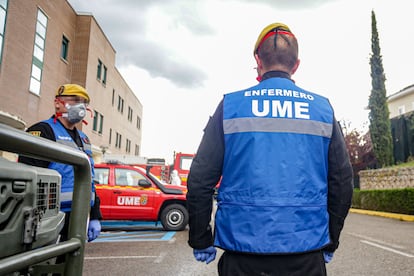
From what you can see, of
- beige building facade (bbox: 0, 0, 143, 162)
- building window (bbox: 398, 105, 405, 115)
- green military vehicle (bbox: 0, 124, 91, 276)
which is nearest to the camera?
green military vehicle (bbox: 0, 124, 91, 276)

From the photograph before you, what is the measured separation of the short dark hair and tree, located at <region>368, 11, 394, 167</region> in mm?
22651

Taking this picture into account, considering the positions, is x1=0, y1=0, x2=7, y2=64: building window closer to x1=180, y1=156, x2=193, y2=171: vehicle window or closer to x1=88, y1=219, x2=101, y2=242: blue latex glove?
x1=180, y1=156, x2=193, y2=171: vehicle window

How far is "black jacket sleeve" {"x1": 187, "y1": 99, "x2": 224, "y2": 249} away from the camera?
190cm

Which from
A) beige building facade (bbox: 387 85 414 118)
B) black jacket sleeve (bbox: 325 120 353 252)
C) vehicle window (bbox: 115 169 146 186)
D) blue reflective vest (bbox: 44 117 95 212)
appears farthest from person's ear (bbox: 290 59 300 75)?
Answer: beige building facade (bbox: 387 85 414 118)

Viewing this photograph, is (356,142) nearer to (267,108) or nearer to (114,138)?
(114,138)

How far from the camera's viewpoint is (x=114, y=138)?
110 feet

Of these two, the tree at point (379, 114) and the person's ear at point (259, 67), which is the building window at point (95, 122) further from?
the person's ear at point (259, 67)

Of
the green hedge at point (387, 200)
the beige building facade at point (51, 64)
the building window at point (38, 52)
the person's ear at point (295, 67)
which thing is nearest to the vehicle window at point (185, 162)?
the beige building facade at point (51, 64)

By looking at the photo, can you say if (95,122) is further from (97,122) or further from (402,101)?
(402,101)

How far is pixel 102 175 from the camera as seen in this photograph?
9.89 metres

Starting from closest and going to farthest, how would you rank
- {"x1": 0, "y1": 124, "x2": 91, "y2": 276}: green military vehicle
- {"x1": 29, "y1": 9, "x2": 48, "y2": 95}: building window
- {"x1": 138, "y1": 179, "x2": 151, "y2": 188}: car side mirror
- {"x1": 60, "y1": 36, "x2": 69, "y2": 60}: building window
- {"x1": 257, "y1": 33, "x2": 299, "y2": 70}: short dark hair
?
{"x1": 0, "y1": 124, "x2": 91, "y2": 276}: green military vehicle → {"x1": 257, "y1": 33, "x2": 299, "y2": 70}: short dark hair → {"x1": 138, "y1": 179, "x2": 151, "y2": 188}: car side mirror → {"x1": 29, "y1": 9, "x2": 48, "y2": 95}: building window → {"x1": 60, "y1": 36, "x2": 69, "y2": 60}: building window

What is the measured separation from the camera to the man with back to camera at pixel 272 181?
175cm

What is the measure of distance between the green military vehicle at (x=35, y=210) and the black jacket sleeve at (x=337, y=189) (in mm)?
1237

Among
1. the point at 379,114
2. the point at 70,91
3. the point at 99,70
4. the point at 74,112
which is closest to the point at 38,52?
the point at 99,70
